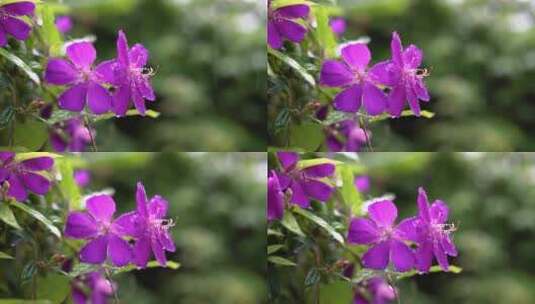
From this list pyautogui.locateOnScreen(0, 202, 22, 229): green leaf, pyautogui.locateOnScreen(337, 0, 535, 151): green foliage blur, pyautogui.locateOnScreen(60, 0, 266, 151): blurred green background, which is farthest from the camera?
pyautogui.locateOnScreen(337, 0, 535, 151): green foliage blur

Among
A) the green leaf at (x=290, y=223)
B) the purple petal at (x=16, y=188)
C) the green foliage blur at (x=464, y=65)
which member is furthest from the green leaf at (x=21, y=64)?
the green foliage blur at (x=464, y=65)

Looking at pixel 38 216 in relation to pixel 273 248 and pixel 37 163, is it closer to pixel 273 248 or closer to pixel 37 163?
pixel 37 163

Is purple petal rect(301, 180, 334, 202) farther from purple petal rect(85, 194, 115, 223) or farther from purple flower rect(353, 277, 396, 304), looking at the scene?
purple petal rect(85, 194, 115, 223)

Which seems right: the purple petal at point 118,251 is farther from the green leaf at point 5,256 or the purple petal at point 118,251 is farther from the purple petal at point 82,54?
the purple petal at point 82,54

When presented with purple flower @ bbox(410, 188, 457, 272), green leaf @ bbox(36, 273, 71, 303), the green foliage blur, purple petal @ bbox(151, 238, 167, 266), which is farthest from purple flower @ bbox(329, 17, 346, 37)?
green leaf @ bbox(36, 273, 71, 303)

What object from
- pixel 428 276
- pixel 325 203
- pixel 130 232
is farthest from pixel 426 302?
pixel 130 232

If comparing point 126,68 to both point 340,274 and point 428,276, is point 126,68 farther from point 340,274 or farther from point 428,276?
point 428,276

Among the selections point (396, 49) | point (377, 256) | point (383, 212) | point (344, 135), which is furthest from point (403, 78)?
point (377, 256)
